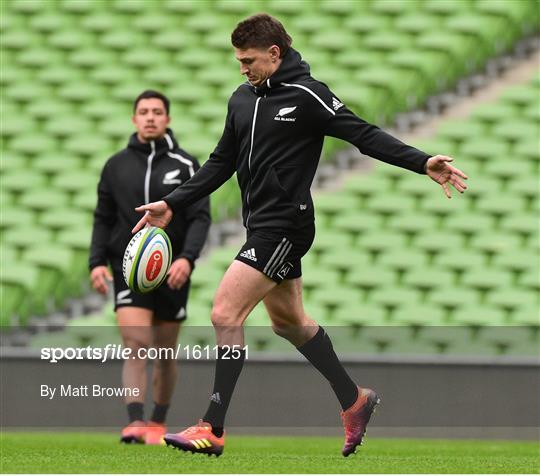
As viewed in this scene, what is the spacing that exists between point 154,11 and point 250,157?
875 centimetres

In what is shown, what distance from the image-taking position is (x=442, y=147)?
11.6 meters

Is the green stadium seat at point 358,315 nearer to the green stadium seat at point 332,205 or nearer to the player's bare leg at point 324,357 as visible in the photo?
the green stadium seat at point 332,205

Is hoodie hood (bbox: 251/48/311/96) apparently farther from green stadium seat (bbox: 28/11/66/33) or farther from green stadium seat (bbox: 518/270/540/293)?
green stadium seat (bbox: 28/11/66/33)

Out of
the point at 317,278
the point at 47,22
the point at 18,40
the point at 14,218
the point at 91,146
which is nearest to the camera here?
the point at 317,278

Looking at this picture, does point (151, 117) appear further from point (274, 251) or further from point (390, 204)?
point (390, 204)

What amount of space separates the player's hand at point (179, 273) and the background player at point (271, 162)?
1350 mm

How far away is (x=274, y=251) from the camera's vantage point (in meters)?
5.19

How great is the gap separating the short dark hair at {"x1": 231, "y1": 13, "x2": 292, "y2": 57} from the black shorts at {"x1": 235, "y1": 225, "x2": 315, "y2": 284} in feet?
2.46

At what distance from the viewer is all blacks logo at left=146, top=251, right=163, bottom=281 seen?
18.4ft

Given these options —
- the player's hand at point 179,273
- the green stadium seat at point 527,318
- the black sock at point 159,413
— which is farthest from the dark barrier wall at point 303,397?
the player's hand at point 179,273

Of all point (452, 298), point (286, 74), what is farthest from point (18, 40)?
point (286, 74)

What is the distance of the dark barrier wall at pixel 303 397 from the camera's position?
8.60m

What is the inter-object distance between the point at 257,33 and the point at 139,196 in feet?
6.33

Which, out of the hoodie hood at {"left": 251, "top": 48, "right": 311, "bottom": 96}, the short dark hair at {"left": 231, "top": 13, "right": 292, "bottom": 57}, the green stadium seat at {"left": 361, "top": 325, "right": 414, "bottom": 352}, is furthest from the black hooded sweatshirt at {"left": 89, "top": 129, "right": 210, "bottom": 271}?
the green stadium seat at {"left": 361, "top": 325, "right": 414, "bottom": 352}
